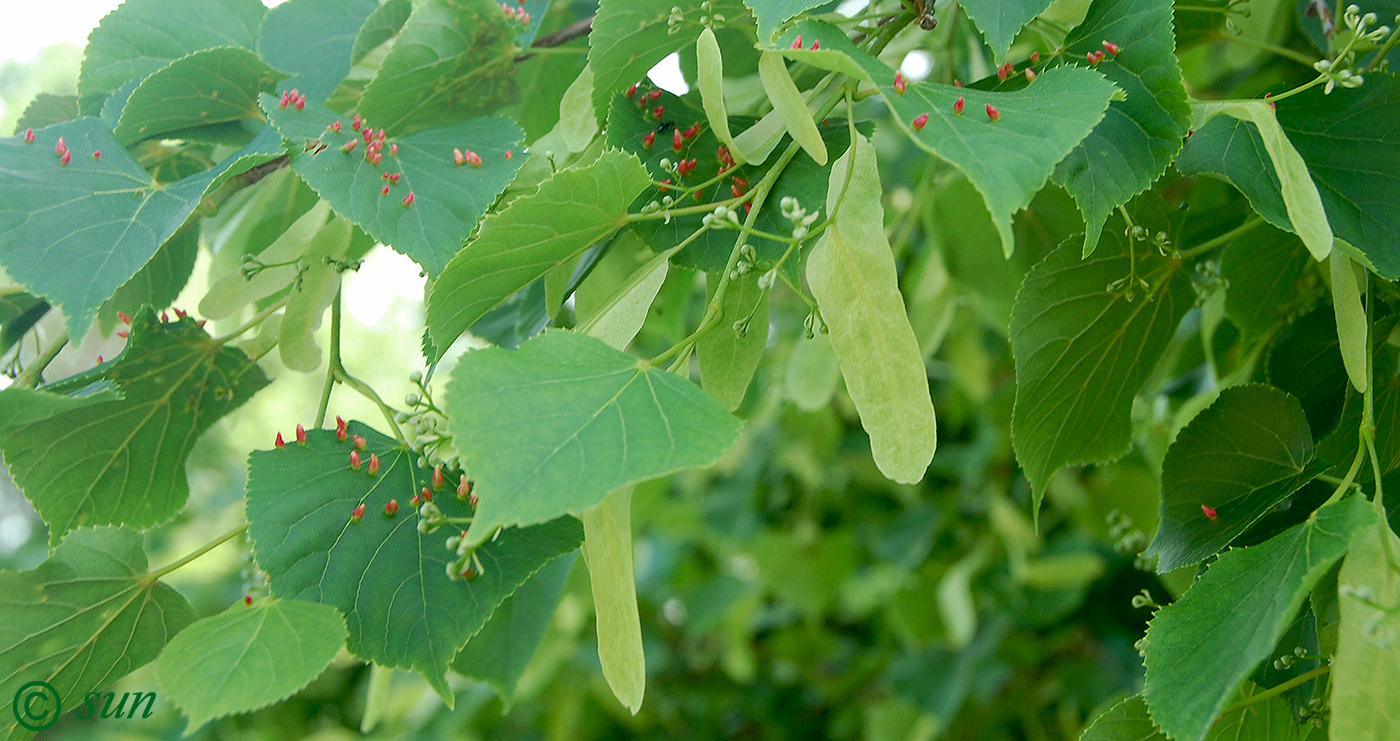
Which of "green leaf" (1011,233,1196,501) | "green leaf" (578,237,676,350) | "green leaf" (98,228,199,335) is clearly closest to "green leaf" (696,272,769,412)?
"green leaf" (578,237,676,350)

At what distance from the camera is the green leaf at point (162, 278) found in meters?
0.68

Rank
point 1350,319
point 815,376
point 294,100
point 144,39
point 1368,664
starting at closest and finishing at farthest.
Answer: point 1368,664 → point 1350,319 → point 294,100 → point 144,39 → point 815,376

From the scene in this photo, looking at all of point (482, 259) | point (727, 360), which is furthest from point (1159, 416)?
point (482, 259)

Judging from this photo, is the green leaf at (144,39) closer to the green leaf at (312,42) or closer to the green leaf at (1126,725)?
the green leaf at (312,42)

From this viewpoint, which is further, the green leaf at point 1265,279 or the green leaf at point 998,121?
the green leaf at point 1265,279

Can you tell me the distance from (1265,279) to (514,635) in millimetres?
565

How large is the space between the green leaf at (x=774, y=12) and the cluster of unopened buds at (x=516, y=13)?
0.24 metres

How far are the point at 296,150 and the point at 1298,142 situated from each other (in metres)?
0.54

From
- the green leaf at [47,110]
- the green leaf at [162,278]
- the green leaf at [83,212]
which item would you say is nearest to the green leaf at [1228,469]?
the green leaf at [83,212]

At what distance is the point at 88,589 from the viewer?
538mm

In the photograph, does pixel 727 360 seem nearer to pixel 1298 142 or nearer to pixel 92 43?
pixel 1298 142

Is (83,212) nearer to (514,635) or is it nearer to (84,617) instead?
(84,617)

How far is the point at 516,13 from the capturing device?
663mm

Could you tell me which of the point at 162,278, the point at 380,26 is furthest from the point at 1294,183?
the point at 162,278
